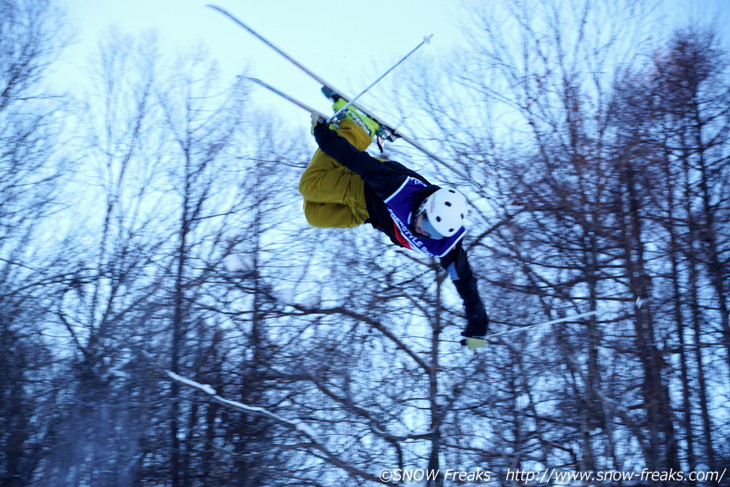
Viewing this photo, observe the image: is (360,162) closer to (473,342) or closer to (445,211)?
(445,211)

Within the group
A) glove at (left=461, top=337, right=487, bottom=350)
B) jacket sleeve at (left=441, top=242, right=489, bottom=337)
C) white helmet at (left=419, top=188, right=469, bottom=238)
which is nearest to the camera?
white helmet at (left=419, top=188, right=469, bottom=238)

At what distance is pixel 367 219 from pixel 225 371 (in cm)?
465

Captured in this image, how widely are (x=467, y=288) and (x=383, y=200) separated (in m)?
1.10

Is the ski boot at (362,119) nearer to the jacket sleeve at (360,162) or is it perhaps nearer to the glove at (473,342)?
the jacket sleeve at (360,162)

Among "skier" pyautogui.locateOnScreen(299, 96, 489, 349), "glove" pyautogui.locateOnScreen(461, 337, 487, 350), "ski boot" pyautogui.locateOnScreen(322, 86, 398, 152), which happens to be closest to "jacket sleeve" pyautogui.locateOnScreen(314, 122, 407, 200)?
"skier" pyautogui.locateOnScreen(299, 96, 489, 349)

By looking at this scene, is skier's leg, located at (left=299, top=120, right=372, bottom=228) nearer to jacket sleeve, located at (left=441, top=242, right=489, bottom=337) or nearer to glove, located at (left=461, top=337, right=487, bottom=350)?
jacket sleeve, located at (left=441, top=242, right=489, bottom=337)

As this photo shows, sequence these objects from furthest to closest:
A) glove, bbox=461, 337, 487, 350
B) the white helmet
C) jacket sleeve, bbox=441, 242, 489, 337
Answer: glove, bbox=461, 337, 487, 350
jacket sleeve, bbox=441, 242, 489, 337
the white helmet

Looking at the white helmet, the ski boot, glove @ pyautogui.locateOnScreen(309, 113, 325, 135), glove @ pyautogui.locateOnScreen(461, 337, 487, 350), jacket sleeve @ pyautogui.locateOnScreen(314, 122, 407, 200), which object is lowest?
glove @ pyautogui.locateOnScreen(461, 337, 487, 350)

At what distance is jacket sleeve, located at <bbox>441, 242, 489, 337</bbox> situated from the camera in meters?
4.70

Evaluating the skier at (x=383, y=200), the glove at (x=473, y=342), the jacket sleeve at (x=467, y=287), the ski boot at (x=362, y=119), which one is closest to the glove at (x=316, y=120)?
the skier at (x=383, y=200)

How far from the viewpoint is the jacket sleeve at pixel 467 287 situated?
4695mm

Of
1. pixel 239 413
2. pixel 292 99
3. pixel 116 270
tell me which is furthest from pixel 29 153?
pixel 292 99

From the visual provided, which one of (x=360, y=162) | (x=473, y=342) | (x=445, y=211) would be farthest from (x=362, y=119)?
(x=473, y=342)

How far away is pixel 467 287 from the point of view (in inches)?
189
